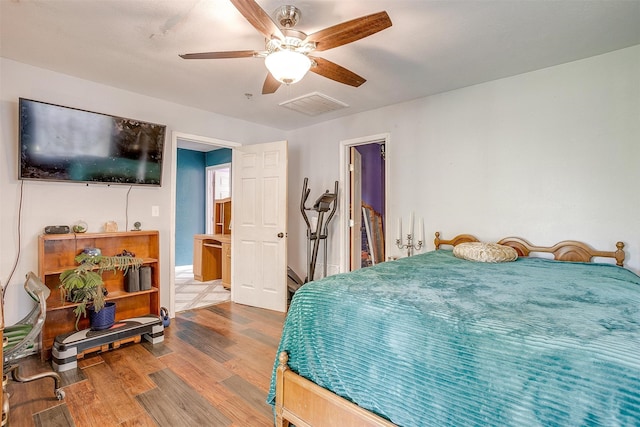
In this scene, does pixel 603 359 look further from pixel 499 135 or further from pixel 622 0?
pixel 499 135

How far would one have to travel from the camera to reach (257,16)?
150cm

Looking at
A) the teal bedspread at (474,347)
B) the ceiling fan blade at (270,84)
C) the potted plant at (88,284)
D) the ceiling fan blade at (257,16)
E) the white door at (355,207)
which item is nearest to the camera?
the teal bedspread at (474,347)

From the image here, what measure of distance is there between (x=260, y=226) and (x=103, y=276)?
70.1 inches

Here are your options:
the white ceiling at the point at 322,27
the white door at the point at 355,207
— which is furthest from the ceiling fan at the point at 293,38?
the white door at the point at 355,207

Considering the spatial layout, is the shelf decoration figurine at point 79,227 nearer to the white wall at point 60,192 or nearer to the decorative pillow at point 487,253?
the white wall at point 60,192

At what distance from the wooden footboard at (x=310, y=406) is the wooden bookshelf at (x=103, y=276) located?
7.21 ft

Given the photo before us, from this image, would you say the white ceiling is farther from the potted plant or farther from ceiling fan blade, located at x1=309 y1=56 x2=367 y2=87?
the potted plant

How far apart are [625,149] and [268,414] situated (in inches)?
128

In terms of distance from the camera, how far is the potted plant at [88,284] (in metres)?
2.49

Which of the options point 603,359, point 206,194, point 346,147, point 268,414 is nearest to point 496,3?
point 603,359

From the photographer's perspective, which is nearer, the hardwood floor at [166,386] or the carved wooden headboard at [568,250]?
the hardwood floor at [166,386]

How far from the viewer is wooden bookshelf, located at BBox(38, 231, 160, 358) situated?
266 centimetres

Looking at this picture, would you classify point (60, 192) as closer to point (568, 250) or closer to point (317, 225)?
point (317, 225)

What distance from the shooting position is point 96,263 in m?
2.69
